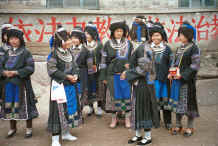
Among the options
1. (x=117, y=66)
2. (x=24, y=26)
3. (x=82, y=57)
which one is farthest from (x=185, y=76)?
(x=24, y=26)

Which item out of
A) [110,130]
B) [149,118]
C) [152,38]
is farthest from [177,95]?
[110,130]

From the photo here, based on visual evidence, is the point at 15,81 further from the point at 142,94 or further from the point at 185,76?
the point at 185,76

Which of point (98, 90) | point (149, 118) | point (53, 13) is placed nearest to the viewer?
point (149, 118)

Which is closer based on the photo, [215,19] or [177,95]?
[177,95]

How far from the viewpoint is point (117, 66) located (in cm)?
459

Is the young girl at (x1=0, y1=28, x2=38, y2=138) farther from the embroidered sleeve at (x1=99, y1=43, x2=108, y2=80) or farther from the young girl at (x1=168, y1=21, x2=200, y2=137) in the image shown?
the young girl at (x1=168, y1=21, x2=200, y2=137)

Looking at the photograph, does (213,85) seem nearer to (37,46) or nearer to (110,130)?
(110,130)

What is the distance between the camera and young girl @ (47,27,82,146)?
375 centimetres

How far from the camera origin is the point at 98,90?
5.42 metres

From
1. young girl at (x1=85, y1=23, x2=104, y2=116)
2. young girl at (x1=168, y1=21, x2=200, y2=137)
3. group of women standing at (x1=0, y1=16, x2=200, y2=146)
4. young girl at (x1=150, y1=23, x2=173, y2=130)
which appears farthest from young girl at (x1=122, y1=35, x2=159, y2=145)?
young girl at (x1=85, y1=23, x2=104, y2=116)

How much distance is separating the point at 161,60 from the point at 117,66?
83cm

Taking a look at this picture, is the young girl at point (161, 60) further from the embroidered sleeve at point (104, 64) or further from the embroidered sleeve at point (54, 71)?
the embroidered sleeve at point (54, 71)

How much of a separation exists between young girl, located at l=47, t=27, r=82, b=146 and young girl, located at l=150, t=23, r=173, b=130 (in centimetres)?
145

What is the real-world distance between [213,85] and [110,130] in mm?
3488
